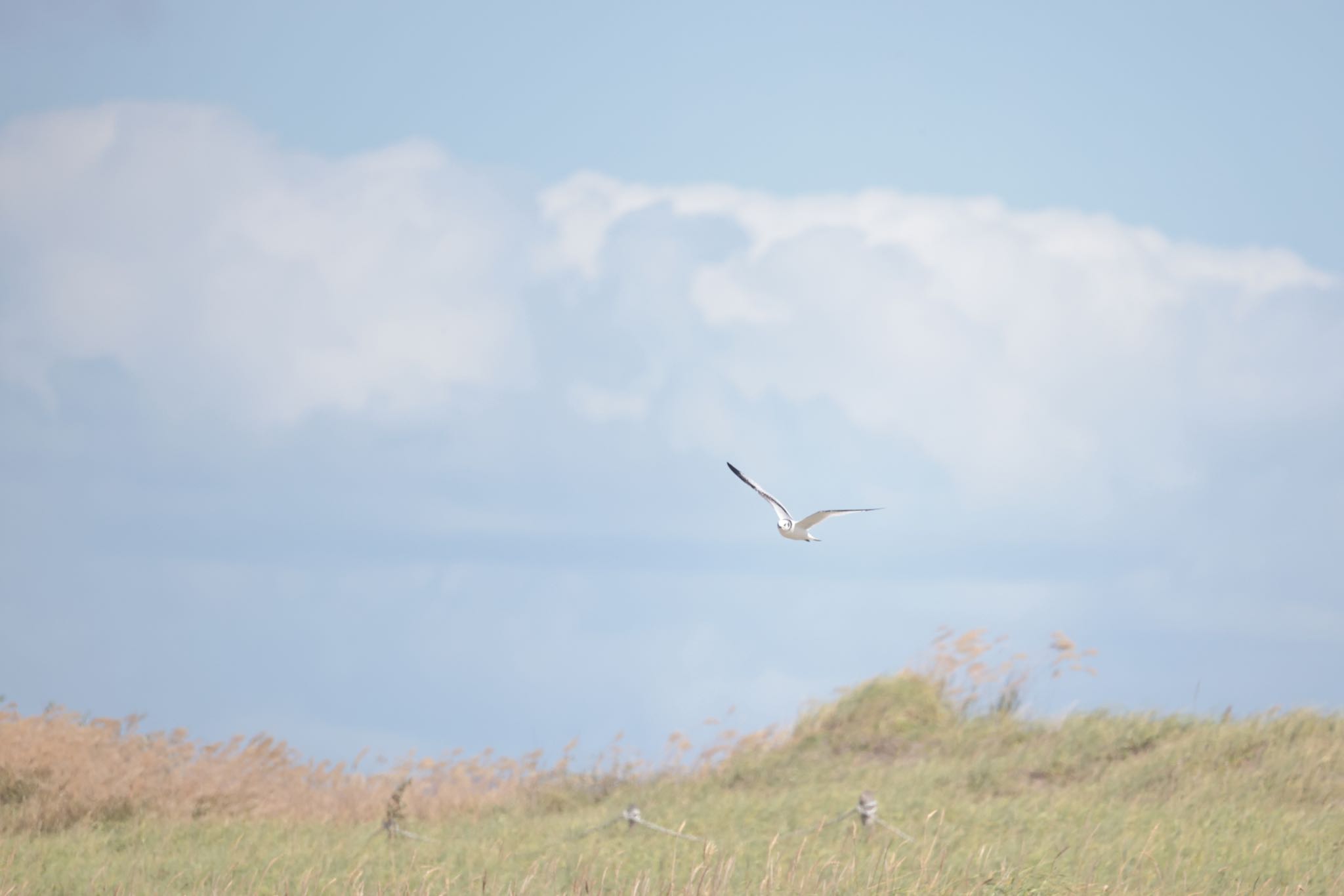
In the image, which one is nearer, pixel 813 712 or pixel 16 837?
pixel 16 837

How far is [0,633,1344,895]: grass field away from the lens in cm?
812

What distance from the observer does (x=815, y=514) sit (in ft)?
16.9

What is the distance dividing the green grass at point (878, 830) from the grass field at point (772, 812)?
Result: 1.4 inches

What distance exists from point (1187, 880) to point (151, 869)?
6.59m

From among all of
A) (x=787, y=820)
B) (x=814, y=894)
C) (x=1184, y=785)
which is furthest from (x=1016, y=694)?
(x=814, y=894)

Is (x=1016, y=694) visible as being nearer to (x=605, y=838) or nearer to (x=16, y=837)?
(x=605, y=838)

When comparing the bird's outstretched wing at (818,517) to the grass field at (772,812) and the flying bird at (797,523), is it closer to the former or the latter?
the flying bird at (797,523)

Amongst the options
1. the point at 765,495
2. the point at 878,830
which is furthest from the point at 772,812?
the point at 765,495

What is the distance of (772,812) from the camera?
1095cm

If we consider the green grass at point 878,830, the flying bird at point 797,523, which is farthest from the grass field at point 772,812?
the flying bird at point 797,523

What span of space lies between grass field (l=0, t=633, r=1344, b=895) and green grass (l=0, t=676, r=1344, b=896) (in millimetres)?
34

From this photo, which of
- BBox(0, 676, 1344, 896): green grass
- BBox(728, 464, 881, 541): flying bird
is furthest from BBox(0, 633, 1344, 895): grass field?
BBox(728, 464, 881, 541): flying bird

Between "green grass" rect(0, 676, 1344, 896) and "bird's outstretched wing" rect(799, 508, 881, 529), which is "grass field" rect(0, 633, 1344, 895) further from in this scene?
"bird's outstretched wing" rect(799, 508, 881, 529)

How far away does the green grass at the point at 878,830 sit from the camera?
7.95 metres
